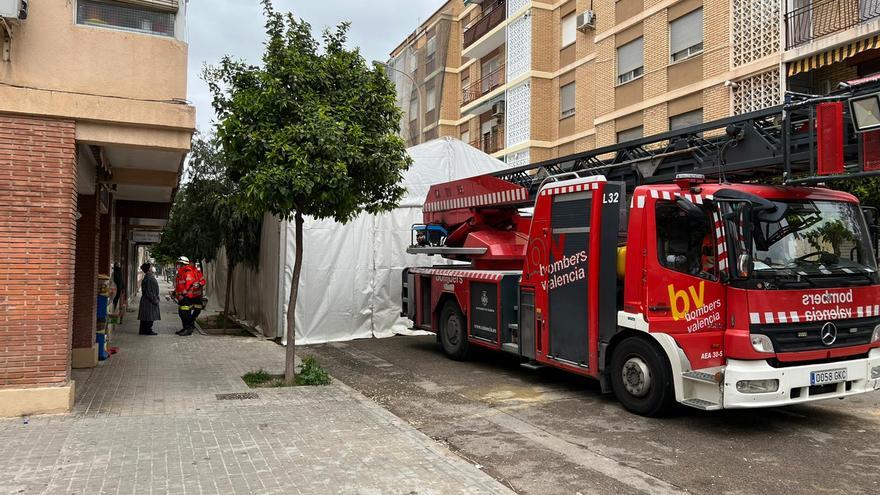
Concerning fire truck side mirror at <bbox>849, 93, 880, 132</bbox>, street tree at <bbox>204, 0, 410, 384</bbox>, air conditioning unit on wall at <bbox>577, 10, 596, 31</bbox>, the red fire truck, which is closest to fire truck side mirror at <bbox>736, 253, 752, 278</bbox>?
the red fire truck

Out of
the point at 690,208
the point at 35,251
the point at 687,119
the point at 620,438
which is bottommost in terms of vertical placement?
the point at 620,438

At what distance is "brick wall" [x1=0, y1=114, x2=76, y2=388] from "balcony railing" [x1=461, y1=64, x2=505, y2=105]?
935 inches

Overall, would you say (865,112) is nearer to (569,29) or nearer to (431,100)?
(569,29)

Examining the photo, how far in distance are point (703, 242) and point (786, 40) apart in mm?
10918

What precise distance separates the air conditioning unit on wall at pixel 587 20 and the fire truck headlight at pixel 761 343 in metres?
18.7

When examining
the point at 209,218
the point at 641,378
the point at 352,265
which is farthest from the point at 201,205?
the point at 641,378

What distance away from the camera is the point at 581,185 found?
757cm

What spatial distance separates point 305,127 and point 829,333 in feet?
19.8

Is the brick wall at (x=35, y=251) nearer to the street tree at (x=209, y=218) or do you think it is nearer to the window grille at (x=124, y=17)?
the window grille at (x=124, y=17)

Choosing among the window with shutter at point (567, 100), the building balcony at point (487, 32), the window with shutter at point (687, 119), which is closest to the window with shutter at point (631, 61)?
the window with shutter at point (687, 119)

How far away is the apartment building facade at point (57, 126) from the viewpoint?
610 cm

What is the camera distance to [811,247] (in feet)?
20.7

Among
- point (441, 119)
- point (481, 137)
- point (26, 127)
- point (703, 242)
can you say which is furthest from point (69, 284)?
point (441, 119)

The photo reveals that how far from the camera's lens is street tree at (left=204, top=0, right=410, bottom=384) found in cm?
730
